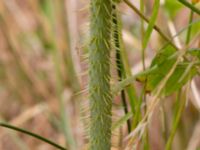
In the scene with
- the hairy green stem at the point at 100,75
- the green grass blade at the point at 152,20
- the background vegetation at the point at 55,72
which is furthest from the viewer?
the background vegetation at the point at 55,72

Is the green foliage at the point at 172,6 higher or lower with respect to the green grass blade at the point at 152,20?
higher

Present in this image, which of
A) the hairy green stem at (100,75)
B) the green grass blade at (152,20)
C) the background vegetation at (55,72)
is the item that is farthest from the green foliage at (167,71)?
the background vegetation at (55,72)

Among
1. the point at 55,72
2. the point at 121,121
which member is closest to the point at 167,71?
the point at 121,121

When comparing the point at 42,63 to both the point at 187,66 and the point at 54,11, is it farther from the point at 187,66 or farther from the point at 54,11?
the point at 187,66

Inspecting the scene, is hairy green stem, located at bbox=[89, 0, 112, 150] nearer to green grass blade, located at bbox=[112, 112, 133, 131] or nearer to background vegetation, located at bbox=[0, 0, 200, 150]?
green grass blade, located at bbox=[112, 112, 133, 131]

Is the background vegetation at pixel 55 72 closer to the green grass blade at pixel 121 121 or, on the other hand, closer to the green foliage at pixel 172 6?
the green foliage at pixel 172 6

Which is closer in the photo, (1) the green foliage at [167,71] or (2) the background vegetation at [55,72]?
(1) the green foliage at [167,71]

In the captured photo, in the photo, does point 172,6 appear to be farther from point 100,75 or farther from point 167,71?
point 100,75

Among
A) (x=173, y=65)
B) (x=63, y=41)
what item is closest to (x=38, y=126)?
(x=63, y=41)

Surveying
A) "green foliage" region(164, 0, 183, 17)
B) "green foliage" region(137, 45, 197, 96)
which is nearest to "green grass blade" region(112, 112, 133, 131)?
"green foliage" region(137, 45, 197, 96)
